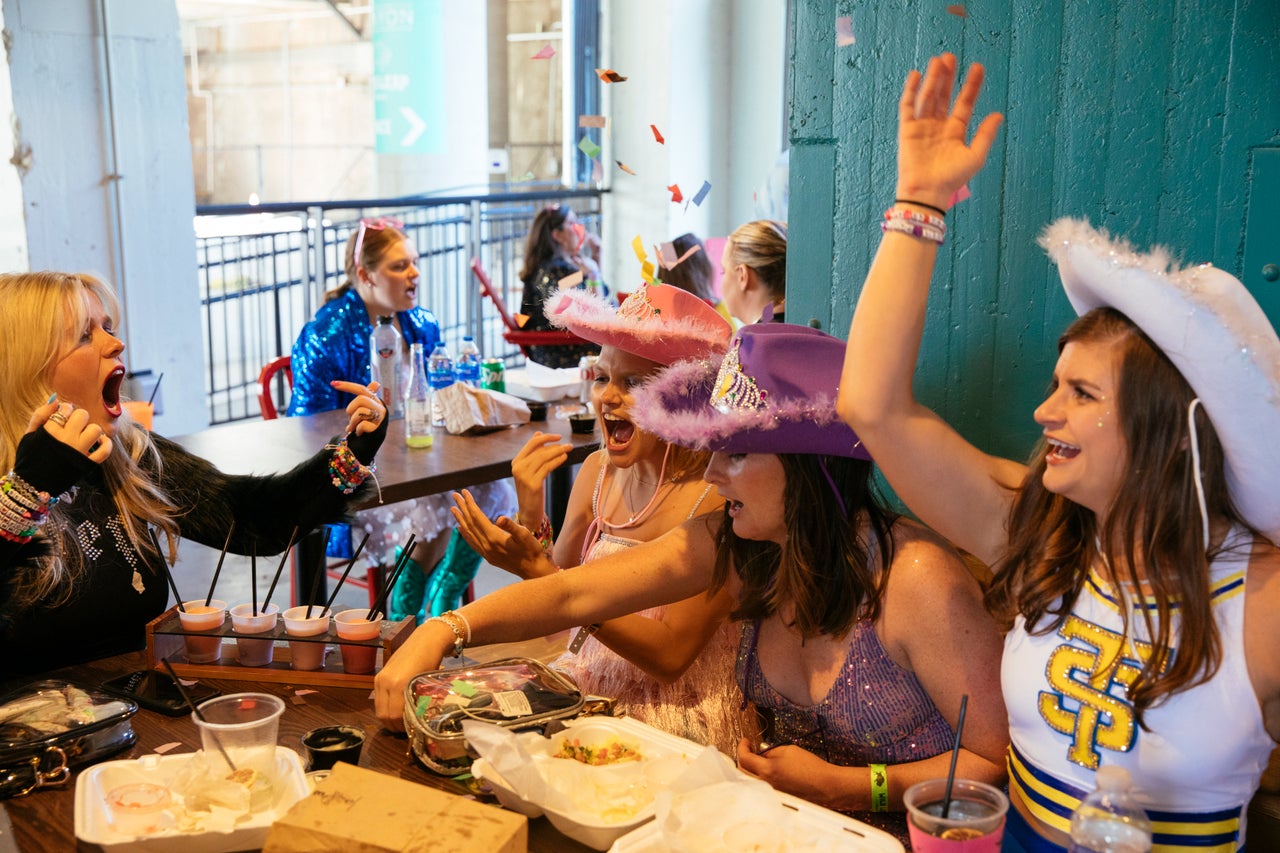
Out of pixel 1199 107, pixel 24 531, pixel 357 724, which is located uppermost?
pixel 1199 107

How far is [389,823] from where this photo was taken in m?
1.51

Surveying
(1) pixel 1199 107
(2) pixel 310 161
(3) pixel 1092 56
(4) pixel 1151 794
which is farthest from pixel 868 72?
(2) pixel 310 161

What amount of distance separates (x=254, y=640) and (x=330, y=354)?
8.33 ft

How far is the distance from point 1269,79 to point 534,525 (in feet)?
5.66

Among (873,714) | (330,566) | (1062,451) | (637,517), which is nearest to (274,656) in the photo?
(637,517)

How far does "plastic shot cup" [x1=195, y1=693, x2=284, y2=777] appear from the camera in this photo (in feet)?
5.65

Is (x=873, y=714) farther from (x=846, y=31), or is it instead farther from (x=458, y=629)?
(x=846, y=31)

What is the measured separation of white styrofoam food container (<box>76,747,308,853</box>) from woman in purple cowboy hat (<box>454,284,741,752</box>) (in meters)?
0.66

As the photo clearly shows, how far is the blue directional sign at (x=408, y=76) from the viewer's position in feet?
29.7

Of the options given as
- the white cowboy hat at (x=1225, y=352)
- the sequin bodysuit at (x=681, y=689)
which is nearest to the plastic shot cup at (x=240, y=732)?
the sequin bodysuit at (x=681, y=689)

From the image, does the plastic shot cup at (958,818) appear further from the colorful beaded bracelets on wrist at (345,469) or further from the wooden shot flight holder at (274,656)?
the colorful beaded bracelets on wrist at (345,469)

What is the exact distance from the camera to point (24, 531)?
82.4 inches

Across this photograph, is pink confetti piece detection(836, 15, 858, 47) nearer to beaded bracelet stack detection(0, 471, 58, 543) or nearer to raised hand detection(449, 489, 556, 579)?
raised hand detection(449, 489, 556, 579)

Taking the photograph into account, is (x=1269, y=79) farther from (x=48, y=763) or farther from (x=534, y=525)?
(x=48, y=763)
